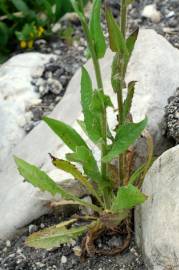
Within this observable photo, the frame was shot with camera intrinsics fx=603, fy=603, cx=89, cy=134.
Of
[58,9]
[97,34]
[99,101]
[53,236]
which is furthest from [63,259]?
[58,9]

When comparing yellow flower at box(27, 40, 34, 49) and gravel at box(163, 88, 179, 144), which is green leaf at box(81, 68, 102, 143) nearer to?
gravel at box(163, 88, 179, 144)

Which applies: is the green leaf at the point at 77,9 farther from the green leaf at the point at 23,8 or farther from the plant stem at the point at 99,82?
the green leaf at the point at 23,8

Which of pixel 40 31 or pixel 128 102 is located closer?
pixel 128 102

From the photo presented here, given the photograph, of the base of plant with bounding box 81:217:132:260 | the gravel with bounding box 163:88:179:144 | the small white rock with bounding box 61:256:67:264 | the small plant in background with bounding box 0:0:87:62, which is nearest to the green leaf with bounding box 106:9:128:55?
the gravel with bounding box 163:88:179:144

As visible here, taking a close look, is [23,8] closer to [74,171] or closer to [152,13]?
[152,13]

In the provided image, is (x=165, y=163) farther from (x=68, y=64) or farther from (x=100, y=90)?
(x=68, y=64)

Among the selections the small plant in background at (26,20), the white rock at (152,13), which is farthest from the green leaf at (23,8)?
the white rock at (152,13)

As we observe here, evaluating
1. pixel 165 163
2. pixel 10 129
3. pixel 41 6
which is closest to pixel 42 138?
pixel 10 129
